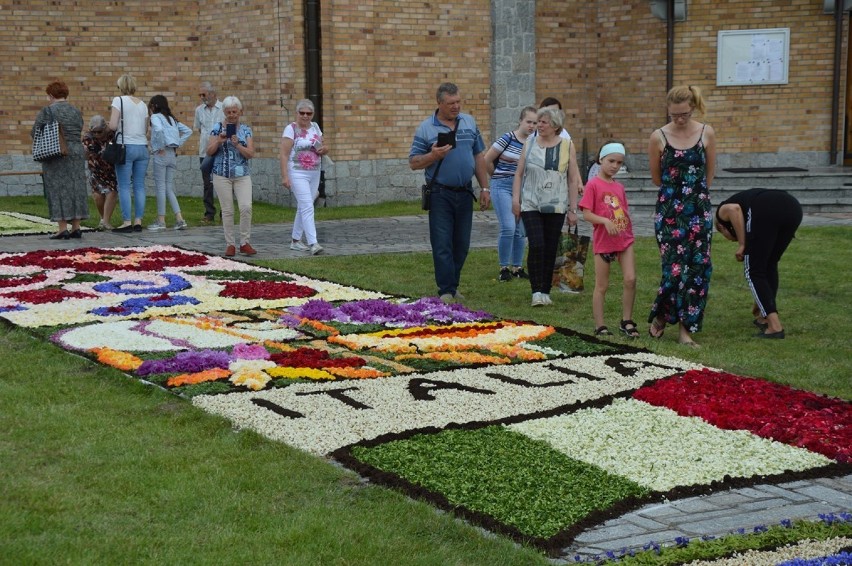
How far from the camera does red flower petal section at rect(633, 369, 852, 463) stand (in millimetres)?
6363

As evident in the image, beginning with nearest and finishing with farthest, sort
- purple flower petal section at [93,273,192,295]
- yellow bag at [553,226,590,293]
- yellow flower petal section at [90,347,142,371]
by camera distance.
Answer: yellow flower petal section at [90,347,142,371] → purple flower petal section at [93,273,192,295] → yellow bag at [553,226,590,293]


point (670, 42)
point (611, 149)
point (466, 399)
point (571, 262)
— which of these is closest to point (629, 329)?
point (611, 149)

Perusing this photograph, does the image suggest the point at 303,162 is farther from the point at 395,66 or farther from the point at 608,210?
the point at 395,66

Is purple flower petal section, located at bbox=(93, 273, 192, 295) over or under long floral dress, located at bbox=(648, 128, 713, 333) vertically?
under

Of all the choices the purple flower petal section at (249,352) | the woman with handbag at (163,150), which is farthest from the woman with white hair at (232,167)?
the purple flower petal section at (249,352)

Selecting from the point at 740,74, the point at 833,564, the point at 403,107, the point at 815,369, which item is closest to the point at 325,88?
the point at 403,107

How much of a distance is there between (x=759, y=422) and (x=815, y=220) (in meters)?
12.6

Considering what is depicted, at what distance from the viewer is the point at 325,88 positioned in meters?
21.4

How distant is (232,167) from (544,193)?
5.21 meters

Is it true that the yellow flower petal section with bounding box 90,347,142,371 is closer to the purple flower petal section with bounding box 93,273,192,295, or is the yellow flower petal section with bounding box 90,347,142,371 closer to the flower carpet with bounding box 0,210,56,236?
the purple flower petal section with bounding box 93,273,192,295

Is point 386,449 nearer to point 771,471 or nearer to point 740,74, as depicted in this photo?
point 771,471

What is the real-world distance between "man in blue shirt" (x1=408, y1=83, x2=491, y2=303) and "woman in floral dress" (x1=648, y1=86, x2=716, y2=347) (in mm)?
2581

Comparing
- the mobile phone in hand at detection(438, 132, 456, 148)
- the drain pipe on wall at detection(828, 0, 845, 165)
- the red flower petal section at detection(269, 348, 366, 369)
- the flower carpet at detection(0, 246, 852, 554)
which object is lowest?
the flower carpet at detection(0, 246, 852, 554)

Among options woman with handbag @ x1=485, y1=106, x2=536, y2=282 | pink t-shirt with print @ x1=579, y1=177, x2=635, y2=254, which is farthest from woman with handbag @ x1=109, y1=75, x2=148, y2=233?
pink t-shirt with print @ x1=579, y1=177, x2=635, y2=254
